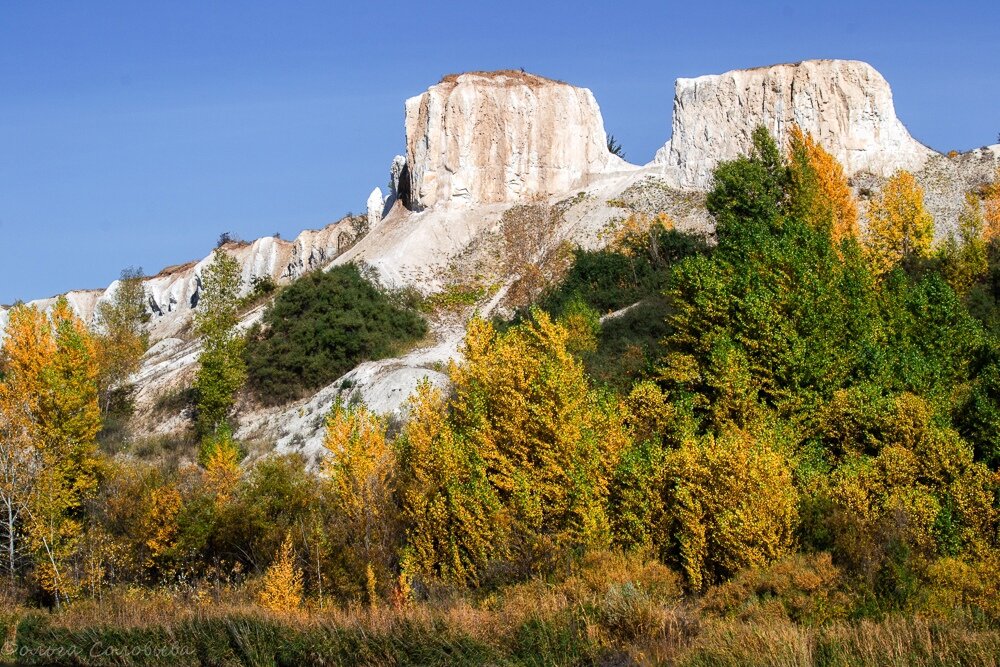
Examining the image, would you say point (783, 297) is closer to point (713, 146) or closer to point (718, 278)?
point (718, 278)

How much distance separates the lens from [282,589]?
79.8 ft

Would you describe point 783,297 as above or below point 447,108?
below

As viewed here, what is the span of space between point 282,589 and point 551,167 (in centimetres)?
4544

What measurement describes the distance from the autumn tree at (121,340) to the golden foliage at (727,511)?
33.2m

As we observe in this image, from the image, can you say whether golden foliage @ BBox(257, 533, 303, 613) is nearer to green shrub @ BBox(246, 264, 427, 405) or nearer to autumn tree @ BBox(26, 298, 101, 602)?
autumn tree @ BBox(26, 298, 101, 602)

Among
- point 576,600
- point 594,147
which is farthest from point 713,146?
point 576,600

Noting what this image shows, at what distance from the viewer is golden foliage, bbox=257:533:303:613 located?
79.1ft

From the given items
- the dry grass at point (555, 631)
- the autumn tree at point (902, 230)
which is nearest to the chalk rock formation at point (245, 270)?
the autumn tree at point (902, 230)

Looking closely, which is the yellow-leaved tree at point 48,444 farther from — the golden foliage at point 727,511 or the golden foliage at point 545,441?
the golden foliage at point 727,511

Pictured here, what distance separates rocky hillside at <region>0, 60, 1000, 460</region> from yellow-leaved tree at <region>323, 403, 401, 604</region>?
24315 millimetres

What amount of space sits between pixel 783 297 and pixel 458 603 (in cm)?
1373

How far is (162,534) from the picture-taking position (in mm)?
29016

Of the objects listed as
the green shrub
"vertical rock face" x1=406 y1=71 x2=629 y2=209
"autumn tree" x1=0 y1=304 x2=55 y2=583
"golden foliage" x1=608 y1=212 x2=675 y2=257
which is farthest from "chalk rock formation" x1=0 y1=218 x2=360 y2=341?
"autumn tree" x1=0 y1=304 x2=55 y2=583

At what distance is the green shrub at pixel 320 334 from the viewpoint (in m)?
47.9
